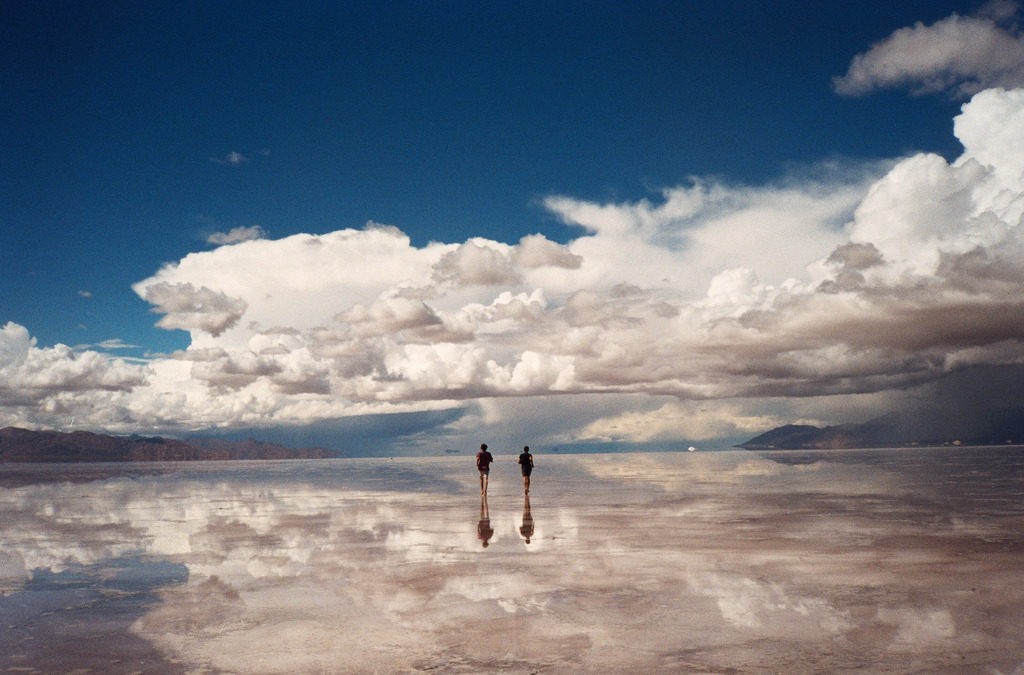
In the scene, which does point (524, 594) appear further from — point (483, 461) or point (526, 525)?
point (483, 461)

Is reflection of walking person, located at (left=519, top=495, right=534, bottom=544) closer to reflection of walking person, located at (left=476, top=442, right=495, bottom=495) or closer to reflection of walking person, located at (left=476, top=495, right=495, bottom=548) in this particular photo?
reflection of walking person, located at (left=476, top=495, right=495, bottom=548)

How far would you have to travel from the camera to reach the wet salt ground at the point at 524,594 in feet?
28.5

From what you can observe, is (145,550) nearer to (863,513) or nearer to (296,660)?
(296,660)

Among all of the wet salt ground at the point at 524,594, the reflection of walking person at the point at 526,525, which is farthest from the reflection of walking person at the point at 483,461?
the wet salt ground at the point at 524,594

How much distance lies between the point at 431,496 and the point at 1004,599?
28.0 meters

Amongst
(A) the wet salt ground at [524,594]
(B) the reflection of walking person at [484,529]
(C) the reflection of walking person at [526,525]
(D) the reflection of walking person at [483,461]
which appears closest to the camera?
(A) the wet salt ground at [524,594]

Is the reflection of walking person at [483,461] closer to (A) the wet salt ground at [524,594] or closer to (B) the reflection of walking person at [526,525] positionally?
(B) the reflection of walking person at [526,525]

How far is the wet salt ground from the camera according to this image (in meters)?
8.68

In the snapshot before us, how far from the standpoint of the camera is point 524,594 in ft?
39.5

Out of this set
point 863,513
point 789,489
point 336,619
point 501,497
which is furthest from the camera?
point 789,489

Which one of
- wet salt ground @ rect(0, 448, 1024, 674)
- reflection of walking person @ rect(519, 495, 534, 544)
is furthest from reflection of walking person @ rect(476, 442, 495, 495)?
wet salt ground @ rect(0, 448, 1024, 674)

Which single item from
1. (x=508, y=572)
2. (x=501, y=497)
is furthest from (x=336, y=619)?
(x=501, y=497)

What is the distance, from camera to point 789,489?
A: 124ft

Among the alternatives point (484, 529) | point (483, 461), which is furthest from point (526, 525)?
point (483, 461)
